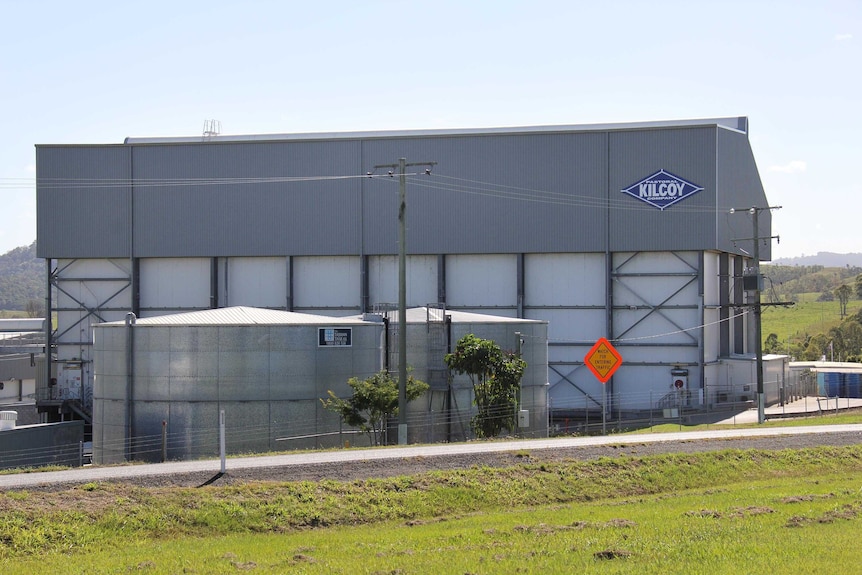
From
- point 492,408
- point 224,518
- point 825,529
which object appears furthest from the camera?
point 492,408

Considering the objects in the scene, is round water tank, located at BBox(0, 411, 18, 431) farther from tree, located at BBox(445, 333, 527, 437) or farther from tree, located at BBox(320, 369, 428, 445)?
tree, located at BBox(445, 333, 527, 437)

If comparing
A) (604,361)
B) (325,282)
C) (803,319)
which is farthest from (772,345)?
(604,361)

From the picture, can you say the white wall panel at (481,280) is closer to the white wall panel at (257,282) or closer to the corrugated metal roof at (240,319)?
the white wall panel at (257,282)

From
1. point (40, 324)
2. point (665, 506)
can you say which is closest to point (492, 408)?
point (665, 506)

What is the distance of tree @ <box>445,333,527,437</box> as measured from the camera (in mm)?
39000

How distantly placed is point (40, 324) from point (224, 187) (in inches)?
2022

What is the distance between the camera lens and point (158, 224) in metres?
65.2

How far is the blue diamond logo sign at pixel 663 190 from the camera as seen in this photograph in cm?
5962

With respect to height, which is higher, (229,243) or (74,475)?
(229,243)

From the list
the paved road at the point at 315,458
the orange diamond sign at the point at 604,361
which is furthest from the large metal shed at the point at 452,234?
the paved road at the point at 315,458

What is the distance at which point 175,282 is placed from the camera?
65625 mm

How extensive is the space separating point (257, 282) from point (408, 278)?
10.0m

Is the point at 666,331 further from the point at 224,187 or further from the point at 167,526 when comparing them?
the point at 167,526

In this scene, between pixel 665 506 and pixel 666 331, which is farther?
pixel 666 331
